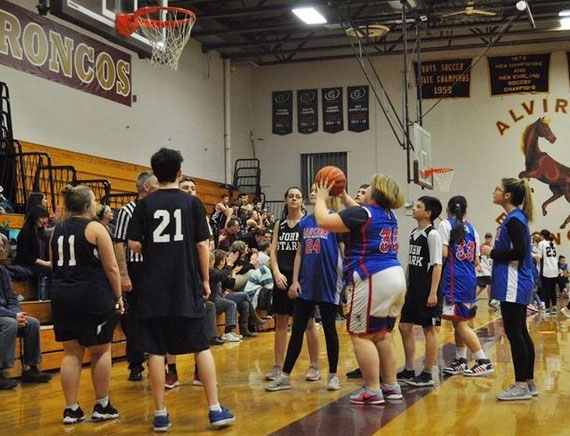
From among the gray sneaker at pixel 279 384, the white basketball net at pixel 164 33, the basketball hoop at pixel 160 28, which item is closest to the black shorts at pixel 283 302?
the gray sneaker at pixel 279 384

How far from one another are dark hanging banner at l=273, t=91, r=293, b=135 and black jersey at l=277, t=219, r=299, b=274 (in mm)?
15533

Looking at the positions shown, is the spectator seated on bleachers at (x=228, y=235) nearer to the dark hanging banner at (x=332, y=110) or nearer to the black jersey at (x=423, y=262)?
the black jersey at (x=423, y=262)

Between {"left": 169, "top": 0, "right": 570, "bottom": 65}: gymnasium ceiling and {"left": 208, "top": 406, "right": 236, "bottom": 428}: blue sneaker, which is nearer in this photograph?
{"left": 208, "top": 406, "right": 236, "bottom": 428}: blue sneaker

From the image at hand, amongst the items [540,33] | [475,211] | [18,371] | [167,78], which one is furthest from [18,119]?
[540,33]

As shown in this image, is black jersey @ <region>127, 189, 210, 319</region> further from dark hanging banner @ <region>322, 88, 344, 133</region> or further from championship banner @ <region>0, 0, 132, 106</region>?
dark hanging banner @ <region>322, 88, 344, 133</region>

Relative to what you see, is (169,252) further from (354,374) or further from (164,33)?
(164,33)

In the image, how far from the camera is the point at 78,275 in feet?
15.6

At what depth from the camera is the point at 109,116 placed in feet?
50.7

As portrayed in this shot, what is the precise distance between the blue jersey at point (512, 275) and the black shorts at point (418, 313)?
783 millimetres

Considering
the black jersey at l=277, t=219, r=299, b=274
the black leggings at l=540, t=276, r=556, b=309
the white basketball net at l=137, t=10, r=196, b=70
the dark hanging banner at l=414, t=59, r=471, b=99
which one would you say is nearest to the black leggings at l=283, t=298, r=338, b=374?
the black jersey at l=277, t=219, r=299, b=274

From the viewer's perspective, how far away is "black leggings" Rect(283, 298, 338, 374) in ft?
18.9

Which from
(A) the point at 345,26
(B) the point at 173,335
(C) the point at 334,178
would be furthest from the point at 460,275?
(A) the point at 345,26

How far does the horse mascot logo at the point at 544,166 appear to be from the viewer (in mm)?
19578

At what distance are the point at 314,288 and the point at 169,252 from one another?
1.69 metres
